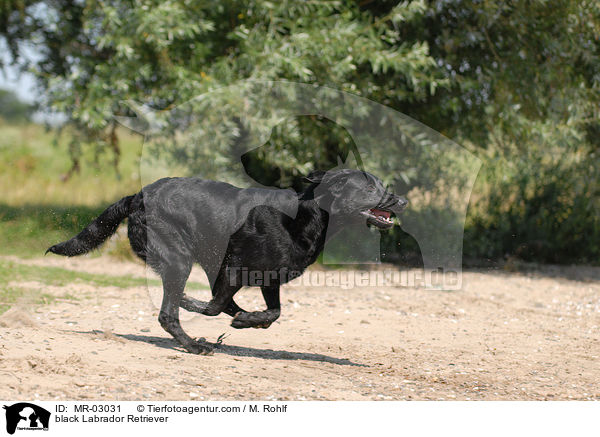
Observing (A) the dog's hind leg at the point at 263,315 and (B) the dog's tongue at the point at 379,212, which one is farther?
(B) the dog's tongue at the point at 379,212

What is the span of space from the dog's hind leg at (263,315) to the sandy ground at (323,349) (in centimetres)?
31

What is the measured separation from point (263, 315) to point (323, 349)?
919 mm

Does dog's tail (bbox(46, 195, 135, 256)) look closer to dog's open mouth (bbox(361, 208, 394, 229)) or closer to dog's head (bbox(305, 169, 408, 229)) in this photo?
dog's head (bbox(305, 169, 408, 229))

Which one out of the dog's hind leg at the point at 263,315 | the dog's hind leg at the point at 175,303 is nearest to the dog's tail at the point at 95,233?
the dog's hind leg at the point at 175,303

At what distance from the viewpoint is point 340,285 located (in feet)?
33.3

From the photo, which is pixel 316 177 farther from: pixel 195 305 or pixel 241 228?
pixel 195 305

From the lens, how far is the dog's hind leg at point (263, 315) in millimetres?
5691

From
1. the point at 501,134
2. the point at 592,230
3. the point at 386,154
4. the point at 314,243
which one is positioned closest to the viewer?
the point at 314,243

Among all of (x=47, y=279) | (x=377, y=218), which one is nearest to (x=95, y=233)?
(x=377, y=218)

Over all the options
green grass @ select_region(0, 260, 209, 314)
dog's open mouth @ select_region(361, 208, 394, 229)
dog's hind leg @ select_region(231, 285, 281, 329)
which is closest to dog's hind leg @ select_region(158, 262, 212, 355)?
dog's hind leg @ select_region(231, 285, 281, 329)

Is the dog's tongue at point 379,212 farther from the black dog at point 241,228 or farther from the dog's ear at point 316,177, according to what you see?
the dog's ear at point 316,177

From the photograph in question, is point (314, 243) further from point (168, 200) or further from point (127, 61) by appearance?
point (127, 61)
